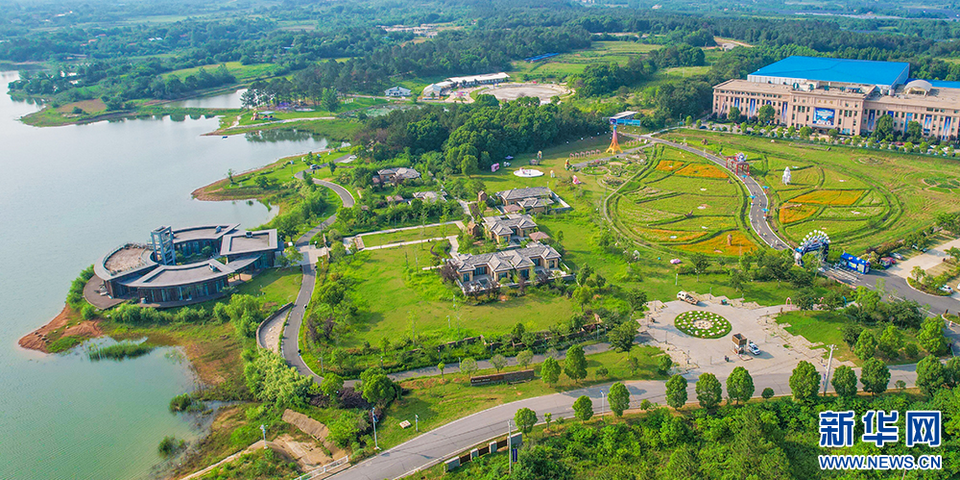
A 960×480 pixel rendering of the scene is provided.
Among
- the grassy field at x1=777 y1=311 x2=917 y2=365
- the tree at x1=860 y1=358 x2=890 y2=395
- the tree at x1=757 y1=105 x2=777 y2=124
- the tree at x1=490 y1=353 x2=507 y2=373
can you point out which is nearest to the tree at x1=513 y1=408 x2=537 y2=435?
the tree at x1=490 y1=353 x2=507 y2=373

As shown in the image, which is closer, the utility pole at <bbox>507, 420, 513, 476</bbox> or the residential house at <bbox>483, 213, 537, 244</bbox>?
the utility pole at <bbox>507, 420, 513, 476</bbox>

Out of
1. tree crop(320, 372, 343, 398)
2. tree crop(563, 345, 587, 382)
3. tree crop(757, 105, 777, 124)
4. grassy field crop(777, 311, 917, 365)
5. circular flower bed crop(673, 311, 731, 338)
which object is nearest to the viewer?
tree crop(320, 372, 343, 398)

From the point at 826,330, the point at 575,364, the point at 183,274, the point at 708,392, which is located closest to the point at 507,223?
the point at 575,364

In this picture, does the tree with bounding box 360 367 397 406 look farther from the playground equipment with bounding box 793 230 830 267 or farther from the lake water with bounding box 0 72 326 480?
the playground equipment with bounding box 793 230 830 267

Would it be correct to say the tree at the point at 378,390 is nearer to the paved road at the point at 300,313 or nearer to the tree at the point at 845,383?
the paved road at the point at 300,313

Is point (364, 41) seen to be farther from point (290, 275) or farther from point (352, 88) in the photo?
point (290, 275)

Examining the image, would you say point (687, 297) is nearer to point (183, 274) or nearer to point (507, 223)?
point (507, 223)

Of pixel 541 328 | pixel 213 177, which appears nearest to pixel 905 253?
pixel 541 328
